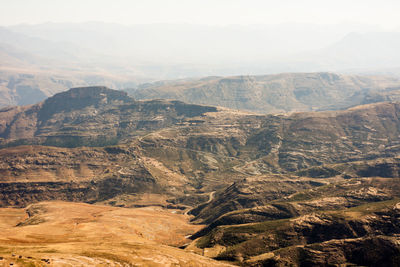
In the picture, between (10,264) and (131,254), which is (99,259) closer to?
(131,254)

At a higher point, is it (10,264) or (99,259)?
(10,264)

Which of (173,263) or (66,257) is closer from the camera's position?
(66,257)

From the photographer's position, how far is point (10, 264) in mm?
141500

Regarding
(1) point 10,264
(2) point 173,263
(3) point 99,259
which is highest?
(1) point 10,264

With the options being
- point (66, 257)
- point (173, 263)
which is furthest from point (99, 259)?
point (173, 263)

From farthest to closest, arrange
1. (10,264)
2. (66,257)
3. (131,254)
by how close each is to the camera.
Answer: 1. (131,254)
2. (66,257)
3. (10,264)

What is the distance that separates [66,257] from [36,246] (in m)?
39.0

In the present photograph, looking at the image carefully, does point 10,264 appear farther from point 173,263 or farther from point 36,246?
point 173,263

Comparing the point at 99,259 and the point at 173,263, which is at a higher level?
the point at 99,259

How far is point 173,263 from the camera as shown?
648 feet

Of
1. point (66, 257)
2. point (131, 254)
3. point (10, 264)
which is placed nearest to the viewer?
point (10, 264)

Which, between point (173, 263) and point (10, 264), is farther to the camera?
point (173, 263)

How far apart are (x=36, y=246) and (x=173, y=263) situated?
281 ft

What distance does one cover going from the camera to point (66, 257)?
171 m
